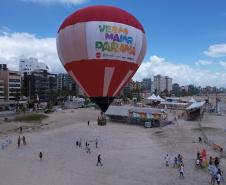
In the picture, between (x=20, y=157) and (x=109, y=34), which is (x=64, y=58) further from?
(x=20, y=157)

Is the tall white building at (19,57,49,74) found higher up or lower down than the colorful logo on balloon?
higher up

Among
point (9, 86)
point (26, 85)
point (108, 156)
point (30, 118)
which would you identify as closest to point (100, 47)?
point (108, 156)

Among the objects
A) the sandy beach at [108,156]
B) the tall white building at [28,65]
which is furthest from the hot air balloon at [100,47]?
the tall white building at [28,65]

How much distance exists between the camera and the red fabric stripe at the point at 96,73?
996 inches

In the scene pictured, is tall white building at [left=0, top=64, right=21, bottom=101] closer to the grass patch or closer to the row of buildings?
the row of buildings

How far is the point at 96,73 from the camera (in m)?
25.5

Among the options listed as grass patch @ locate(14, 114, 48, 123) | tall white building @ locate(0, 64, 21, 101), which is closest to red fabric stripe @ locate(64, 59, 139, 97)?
grass patch @ locate(14, 114, 48, 123)

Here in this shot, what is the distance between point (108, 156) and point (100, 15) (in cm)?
1430

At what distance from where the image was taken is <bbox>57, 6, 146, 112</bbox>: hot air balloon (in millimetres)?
24891

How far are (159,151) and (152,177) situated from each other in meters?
9.91

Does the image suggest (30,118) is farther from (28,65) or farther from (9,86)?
(28,65)

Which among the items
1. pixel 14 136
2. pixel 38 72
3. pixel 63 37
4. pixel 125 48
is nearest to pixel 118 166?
pixel 125 48

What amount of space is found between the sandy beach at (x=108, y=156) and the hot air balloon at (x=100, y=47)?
6.11 metres

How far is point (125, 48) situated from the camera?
83.9 ft
